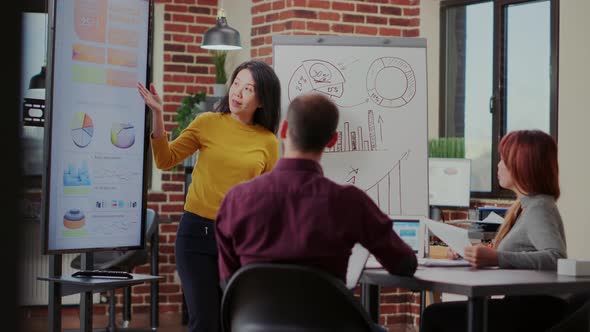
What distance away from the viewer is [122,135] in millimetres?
3162

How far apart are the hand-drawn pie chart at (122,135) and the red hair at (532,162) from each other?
144 cm

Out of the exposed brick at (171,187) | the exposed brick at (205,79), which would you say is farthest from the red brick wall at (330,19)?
the exposed brick at (171,187)

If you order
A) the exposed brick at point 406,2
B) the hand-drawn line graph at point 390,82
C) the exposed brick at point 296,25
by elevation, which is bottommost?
the hand-drawn line graph at point 390,82

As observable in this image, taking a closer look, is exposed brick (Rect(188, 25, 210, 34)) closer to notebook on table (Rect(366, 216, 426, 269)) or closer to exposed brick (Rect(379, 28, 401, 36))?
exposed brick (Rect(379, 28, 401, 36))

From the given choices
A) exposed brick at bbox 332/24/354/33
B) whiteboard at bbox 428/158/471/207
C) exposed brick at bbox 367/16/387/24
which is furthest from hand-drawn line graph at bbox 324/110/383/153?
exposed brick at bbox 367/16/387/24

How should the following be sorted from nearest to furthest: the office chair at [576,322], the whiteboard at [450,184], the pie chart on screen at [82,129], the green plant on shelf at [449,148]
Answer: the office chair at [576,322]
the pie chart on screen at [82,129]
the whiteboard at [450,184]
the green plant on shelf at [449,148]

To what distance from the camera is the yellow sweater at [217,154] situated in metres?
2.95

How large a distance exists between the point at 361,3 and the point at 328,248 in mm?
4189

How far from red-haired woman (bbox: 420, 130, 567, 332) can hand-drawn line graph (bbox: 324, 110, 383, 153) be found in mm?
920

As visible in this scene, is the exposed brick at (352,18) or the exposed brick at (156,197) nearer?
the exposed brick at (352,18)

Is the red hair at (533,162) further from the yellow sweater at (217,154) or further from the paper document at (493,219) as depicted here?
the paper document at (493,219)

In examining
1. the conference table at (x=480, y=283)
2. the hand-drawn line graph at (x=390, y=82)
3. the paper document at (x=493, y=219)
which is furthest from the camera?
the paper document at (x=493, y=219)

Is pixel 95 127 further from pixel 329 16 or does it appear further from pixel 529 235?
pixel 329 16

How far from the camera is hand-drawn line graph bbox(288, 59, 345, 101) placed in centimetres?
362
